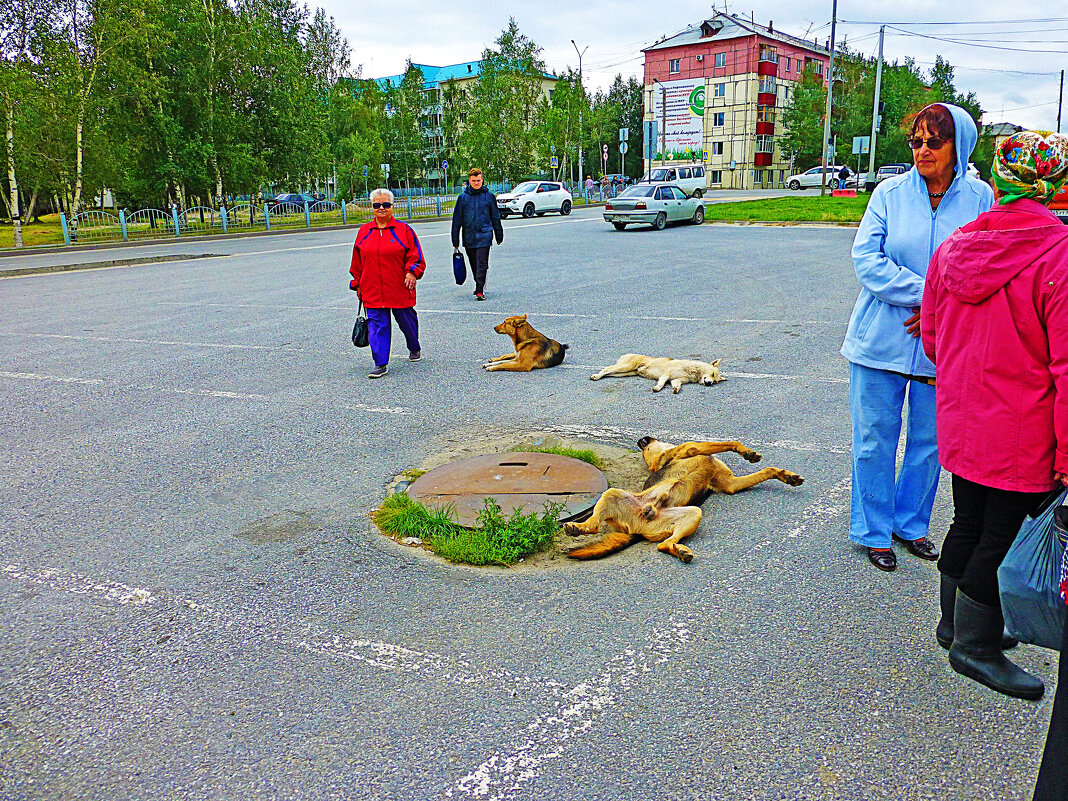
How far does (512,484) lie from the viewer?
493 centimetres

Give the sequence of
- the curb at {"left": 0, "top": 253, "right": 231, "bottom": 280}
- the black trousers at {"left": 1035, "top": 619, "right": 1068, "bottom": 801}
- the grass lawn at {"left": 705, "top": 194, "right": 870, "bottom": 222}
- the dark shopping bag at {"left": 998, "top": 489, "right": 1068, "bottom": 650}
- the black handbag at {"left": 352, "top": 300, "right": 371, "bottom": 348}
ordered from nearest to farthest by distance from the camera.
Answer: the black trousers at {"left": 1035, "top": 619, "right": 1068, "bottom": 801} < the dark shopping bag at {"left": 998, "top": 489, "right": 1068, "bottom": 650} < the black handbag at {"left": 352, "top": 300, "right": 371, "bottom": 348} < the curb at {"left": 0, "top": 253, "right": 231, "bottom": 280} < the grass lawn at {"left": 705, "top": 194, "right": 870, "bottom": 222}

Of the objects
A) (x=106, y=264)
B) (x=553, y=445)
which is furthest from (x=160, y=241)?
(x=553, y=445)

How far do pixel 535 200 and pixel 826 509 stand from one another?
3404 centimetres

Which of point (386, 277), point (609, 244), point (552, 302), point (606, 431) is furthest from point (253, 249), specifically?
point (606, 431)

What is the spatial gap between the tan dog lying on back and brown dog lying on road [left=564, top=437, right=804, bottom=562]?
229cm

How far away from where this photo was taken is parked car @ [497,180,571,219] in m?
37.1

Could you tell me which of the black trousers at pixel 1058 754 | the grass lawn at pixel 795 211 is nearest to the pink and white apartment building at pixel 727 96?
the grass lawn at pixel 795 211

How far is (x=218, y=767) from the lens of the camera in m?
2.68

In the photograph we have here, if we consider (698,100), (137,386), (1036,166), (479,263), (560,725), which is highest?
(698,100)

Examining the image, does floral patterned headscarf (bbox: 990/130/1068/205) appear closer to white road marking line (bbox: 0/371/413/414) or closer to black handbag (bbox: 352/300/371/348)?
white road marking line (bbox: 0/371/413/414)

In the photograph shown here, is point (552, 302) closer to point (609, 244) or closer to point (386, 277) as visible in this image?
point (386, 277)

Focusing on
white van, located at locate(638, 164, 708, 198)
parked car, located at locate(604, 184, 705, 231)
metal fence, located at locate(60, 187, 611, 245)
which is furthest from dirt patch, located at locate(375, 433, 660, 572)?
white van, located at locate(638, 164, 708, 198)

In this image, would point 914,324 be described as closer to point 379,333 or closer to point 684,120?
point 379,333

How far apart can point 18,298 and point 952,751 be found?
52.1 feet
